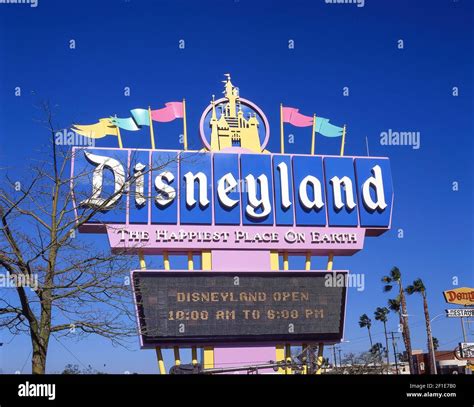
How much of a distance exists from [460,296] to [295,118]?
13.5 meters

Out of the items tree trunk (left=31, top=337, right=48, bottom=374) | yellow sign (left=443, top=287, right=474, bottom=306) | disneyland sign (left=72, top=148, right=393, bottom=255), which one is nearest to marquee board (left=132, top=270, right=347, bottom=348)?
disneyland sign (left=72, top=148, right=393, bottom=255)

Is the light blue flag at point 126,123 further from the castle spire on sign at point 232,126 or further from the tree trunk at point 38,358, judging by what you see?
the tree trunk at point 38,358

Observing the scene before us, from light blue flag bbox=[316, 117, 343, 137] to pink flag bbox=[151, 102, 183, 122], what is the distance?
596cm

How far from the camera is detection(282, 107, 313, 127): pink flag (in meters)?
27.3

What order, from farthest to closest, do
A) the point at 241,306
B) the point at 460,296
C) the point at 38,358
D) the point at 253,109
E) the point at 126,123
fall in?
the point at 460,296 → the point at 253,109 → the point at 126,123 → the point at 241,306 → the point at 38,358

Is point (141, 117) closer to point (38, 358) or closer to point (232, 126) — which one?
point (232, 126)

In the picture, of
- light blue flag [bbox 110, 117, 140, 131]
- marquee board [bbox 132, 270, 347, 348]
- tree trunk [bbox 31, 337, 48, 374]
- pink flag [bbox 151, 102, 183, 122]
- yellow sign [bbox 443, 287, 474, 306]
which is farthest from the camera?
yellow sign [bbox 443, 287, 474, 306]

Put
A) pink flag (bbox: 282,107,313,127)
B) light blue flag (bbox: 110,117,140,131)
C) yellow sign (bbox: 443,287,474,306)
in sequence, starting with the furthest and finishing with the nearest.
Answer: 1. yellow sign (bbox: 443,287,474,306)
2. pink flag (bbox: 282,107,313,127)
3. light blue flag (bbox: 110,117,140,131)

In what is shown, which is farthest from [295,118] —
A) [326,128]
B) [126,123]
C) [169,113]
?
[126,123]

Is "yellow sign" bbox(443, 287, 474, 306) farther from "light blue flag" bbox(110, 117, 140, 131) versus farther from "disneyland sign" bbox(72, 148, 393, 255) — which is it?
"light blue flag" bbox(110, 117, 140, 131)

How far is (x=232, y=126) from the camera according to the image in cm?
2670

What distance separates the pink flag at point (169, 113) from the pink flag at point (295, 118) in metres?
4.54

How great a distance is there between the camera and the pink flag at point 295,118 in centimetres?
2734
